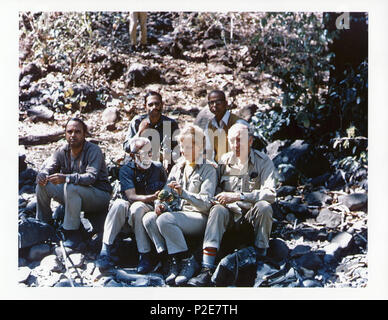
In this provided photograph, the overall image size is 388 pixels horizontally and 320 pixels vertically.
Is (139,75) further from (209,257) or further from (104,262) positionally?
(209,257)

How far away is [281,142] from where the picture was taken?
570 centimetres

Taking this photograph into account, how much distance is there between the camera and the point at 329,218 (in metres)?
5.40

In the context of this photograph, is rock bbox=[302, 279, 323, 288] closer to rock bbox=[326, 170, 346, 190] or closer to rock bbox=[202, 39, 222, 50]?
rock bbox=[326, 170, 346, 190]

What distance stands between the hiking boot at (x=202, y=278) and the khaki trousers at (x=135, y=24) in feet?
8.50

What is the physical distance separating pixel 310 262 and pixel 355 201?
0.82m

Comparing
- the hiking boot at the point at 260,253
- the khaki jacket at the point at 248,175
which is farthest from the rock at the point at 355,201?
the hiking boot at the point at 260,253

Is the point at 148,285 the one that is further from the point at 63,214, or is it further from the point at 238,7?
the point at 238,7

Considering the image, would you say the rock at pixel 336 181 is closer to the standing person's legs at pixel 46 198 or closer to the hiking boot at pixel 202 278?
the hiking boot at pixel 202 278

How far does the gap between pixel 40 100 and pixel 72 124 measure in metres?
0.61

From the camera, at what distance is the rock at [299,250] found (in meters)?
5.20

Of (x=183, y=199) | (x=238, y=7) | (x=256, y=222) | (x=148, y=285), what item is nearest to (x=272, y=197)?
(x=256, y=222)

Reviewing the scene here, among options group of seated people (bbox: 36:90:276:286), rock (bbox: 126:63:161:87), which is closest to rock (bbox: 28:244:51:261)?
group of seated people (bbox: 36:90:276:286)

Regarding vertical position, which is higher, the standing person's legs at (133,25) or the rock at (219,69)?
the standing person's legs at (133,25)

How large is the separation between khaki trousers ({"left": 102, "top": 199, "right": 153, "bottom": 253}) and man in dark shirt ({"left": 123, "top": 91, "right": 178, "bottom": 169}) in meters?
0.70
